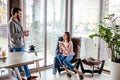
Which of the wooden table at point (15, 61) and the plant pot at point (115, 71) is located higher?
the wooden table at point (15, 61)

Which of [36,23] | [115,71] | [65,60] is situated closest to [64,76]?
[65,60]

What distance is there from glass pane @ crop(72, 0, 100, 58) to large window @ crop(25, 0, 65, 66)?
18.6 inches

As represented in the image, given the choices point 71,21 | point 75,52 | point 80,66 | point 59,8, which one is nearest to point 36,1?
point 59,8

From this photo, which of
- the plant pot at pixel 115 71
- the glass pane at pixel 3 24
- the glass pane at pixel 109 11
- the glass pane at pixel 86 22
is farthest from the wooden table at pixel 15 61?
the glass pane at pixel 86 22

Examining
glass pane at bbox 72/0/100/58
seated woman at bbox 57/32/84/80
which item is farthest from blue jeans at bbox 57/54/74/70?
glass pane at bbox 72/0/100/58

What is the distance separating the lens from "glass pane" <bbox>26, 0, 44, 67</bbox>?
15.6 ft

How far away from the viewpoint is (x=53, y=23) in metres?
5.28

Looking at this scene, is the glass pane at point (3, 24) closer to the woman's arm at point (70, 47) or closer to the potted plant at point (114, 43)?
the woman's arm at point (70, 47)

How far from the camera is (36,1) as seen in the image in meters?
4.86

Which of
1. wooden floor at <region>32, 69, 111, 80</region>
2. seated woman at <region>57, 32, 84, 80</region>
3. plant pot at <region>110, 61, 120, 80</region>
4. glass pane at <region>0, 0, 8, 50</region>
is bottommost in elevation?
wooden floor at <region>32, 69, 111, 80</region>

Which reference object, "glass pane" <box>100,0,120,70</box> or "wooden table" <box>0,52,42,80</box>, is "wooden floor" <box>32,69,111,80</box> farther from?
"wooden table" <box>0,52,42,80</box>

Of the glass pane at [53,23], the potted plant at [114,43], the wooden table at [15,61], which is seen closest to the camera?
the wooden table at [15,61]

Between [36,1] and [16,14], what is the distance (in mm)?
1315

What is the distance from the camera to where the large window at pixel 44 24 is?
15.7ft
